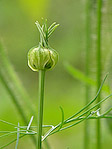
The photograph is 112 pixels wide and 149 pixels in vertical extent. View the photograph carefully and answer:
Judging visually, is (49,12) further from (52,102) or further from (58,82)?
(52,102)

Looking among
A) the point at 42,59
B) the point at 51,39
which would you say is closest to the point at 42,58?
the point at 42,59

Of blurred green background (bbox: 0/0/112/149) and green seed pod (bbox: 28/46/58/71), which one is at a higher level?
blurred green background (bbox: 0/0/112/149)

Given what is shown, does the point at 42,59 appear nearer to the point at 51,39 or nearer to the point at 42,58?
the point at 42,58

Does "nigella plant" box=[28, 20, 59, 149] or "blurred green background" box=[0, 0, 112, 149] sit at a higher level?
Answer: "blurred green background" box=[0, 0, 112, 149]

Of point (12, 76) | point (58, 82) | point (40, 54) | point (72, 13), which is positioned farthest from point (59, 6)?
point (40, 54)

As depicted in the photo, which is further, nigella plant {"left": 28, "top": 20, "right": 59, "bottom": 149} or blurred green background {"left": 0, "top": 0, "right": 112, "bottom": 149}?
blurred green background {"left": 0, "top": 0, "right": 112, "bottom": 149}

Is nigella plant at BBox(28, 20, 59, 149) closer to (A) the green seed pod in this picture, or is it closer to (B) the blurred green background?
(A) the green seed pod

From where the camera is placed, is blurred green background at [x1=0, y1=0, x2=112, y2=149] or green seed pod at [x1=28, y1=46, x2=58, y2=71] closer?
green seed pod at [x1=28, y1=46, x2=58, y2=71]

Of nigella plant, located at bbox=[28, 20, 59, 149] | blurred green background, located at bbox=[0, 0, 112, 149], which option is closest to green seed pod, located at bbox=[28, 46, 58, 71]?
nigella plant, located at bbox=[28, 20, 59, 149]
